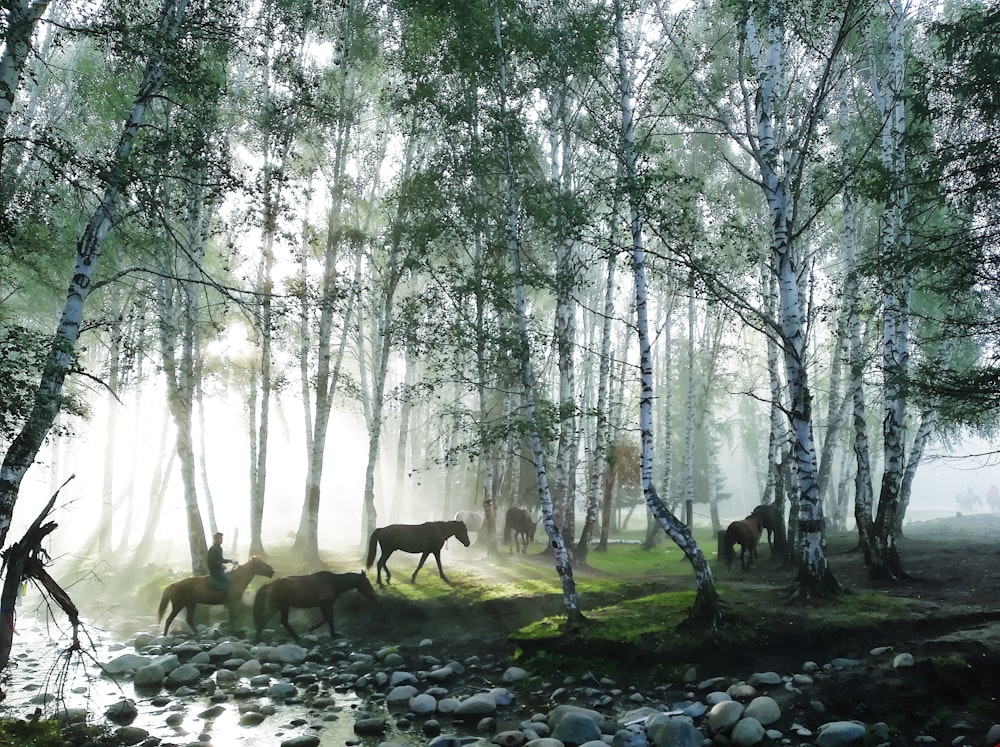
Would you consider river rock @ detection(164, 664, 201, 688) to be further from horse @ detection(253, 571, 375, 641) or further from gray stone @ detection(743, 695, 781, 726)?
gray stone @ detection(743, 695, 781, 726)

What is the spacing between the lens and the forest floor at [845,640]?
789 cm

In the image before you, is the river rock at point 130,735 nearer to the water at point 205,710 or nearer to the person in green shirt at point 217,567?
the water at point 205,710

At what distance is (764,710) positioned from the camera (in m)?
8.01

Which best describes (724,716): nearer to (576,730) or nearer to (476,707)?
(576,730)

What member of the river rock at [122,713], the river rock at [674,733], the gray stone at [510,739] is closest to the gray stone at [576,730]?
the gray stone at [510,739]

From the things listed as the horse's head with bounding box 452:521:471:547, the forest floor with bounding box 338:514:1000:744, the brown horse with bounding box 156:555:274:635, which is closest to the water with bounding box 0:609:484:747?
the brown horse with bounding box 156:555:274:635

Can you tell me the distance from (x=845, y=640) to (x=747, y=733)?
358 cm

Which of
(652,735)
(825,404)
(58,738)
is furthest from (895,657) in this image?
(825,404)

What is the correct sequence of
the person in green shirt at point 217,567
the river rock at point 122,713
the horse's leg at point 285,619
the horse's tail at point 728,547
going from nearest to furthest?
the river rock at point 122,713 < the horse's leg at point 285,619 < the person in green shirt at point 217,567 < the horse's tail at point 728,547

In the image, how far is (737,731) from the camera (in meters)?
7.60

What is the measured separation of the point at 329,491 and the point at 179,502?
559 inches

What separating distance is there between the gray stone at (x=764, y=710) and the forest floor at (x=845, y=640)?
0.66 meters

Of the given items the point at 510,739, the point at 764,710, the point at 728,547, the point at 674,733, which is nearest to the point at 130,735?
the point at 510,739

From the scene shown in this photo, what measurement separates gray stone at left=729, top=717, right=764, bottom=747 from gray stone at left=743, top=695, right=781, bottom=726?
25 centimetres
